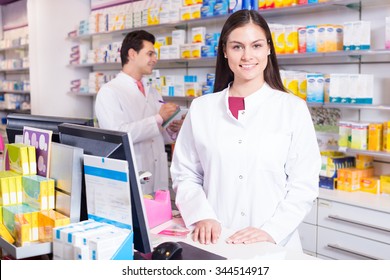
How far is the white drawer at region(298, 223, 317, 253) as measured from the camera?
3.49 m

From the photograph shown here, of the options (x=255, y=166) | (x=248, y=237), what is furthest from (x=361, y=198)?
(x=248, y=237)

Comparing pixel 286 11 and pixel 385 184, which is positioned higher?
pixel 286 11

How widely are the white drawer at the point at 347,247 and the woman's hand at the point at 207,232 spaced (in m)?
1.66

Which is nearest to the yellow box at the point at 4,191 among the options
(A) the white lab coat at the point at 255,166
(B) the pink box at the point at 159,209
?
(B) the pink box at the point at 159,209

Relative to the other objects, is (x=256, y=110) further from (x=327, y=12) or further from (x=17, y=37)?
(x=17, y=37)

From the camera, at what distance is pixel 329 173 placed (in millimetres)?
3607

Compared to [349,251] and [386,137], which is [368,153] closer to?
[386,137]

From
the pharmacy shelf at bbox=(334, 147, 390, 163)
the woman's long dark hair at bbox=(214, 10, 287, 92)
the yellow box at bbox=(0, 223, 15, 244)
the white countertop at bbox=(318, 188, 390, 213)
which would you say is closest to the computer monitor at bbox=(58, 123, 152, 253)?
the yellow box at bbox=(0, 223, 15, 244)

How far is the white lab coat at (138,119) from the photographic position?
12.5 feet

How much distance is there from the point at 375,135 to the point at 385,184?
1.18ft

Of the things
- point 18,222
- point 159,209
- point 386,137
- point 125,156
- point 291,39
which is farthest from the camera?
point 291,39

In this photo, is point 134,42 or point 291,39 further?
point 134,42

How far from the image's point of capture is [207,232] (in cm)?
184

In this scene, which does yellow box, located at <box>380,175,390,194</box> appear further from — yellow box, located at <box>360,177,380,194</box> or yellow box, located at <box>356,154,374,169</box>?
yellow box, located at <box>356,154,374,169</box>
